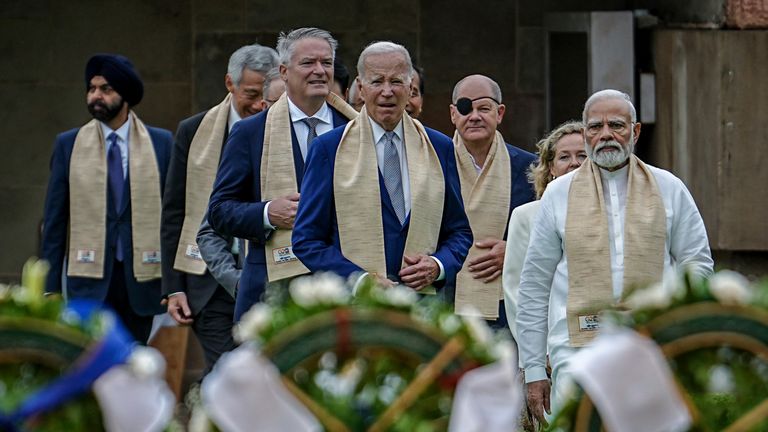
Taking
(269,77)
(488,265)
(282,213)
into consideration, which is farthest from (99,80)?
(282,213)

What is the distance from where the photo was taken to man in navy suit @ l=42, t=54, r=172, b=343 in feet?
30.4

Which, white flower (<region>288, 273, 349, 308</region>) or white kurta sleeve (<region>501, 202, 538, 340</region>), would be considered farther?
white kurta sleeve (<region>501, 202, 538, 340</region>)

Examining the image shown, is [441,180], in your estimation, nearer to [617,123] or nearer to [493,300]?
[617,123]

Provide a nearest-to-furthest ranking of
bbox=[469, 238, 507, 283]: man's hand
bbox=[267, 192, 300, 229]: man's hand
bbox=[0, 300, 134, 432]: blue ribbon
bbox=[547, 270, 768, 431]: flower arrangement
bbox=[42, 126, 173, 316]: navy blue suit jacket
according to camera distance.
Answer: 1. bbox=[0, 300, 134, 432]: blue ribbon
2. bbox=[547, 270, 768, 431]: flower arrangement
3. bbox=[267, 192, 300, 229]: man's hand
4. bbox=[469, 238, 507, 283]: man's hand
5. bbox=[42, 126, 173, 316]: navy blue suit jacket

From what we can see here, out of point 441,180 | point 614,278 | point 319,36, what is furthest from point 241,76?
point 614,278

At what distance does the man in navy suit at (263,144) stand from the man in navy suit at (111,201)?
176cm

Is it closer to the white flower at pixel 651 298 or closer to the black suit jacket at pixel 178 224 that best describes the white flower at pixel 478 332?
the white flower at pixel 651 298

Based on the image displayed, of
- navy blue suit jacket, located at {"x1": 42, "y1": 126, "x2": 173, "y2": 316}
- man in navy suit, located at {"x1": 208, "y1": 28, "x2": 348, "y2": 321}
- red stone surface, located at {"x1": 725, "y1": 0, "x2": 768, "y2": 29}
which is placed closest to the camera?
man in navy suit, located at {"x1": 208, "y1": 28, "x2": 348, "y2": 321}

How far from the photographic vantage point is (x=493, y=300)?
8320 millimetres

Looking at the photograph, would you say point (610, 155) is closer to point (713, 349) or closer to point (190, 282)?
point (190, 282)

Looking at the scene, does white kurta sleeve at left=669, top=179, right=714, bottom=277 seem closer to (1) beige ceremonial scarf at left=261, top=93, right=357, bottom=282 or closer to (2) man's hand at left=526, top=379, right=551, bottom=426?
(2) man's hand at left=526, top=379, right=551, bottom=426

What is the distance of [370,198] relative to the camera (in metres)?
6.93

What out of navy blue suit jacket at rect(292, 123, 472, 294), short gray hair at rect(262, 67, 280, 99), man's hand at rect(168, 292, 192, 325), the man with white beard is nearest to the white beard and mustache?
the man with white beard

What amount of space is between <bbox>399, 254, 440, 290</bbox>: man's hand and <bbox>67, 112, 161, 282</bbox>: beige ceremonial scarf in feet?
8.57
